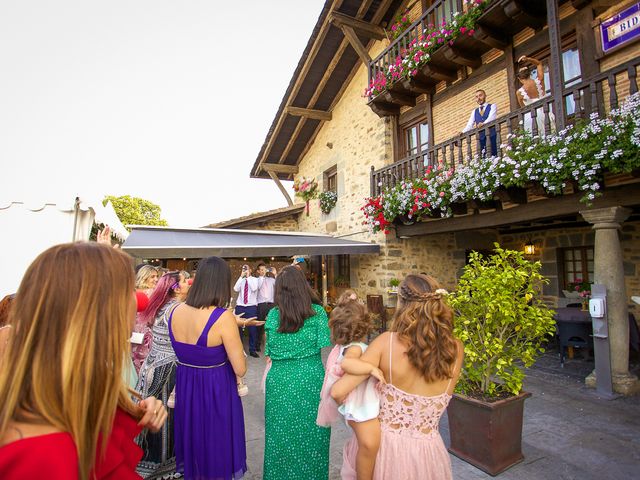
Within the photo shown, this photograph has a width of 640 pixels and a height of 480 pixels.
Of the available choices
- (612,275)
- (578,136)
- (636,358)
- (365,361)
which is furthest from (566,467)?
(636,358)

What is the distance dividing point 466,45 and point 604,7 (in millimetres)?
2060

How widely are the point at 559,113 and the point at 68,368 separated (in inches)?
225

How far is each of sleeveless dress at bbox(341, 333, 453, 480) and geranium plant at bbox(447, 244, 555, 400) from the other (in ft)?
3.68

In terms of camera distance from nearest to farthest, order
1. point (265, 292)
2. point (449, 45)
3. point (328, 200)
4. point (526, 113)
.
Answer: point (526, 113), point (449, 45), point (265, 292), point (328, 200)

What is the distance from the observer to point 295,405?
2.41 m

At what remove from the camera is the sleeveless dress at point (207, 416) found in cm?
234

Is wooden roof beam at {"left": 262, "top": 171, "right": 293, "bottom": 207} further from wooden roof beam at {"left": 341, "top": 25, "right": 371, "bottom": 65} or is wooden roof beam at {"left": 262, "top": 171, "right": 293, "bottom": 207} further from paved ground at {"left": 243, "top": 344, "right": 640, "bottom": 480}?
paved ground at {"left": 243, "top": 344, "right": 640, "bottom": 480}

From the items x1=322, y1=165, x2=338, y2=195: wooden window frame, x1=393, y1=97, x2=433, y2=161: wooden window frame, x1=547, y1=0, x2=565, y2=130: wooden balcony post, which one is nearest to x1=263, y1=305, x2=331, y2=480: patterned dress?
x1=547, y1=0, x2=565, y2=130: wooden balcony post

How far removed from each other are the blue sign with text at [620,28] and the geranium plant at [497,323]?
13.7 feet

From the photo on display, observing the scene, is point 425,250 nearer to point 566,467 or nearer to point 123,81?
point 566,467

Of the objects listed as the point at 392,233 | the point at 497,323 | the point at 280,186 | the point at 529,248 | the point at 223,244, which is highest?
the point at 280,186

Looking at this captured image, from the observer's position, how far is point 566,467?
2820mm

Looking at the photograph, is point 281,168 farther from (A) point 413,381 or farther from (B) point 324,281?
(A) point 413,381

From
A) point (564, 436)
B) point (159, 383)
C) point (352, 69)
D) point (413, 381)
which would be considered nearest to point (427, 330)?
point (413, 381)
